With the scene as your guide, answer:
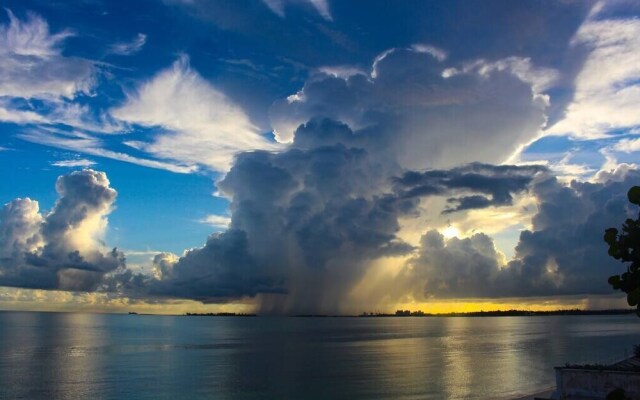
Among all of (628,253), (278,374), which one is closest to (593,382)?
(628,253)

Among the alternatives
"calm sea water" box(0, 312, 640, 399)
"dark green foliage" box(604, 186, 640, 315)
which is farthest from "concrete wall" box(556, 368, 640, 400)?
"dark green foliage" box(604, 186, 640, 315)

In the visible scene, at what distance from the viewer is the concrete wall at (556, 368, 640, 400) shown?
136 ft

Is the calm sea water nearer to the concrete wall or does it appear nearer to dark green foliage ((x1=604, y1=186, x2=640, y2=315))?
the concrete wall

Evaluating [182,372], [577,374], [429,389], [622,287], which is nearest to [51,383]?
[182,372]

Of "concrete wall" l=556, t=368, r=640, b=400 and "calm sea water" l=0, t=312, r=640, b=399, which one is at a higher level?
"concrete wall" l=556, t=368, r=640, b=400

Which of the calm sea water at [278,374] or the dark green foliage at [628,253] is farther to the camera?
the calm sea water at [278,374]

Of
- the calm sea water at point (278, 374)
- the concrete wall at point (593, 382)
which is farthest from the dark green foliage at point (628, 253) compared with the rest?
the calm sea water at point (278, 374)

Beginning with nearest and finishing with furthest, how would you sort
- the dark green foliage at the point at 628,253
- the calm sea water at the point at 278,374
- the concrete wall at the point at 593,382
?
the dark green foliage at the point at 628,253
the concrete wall at the point at 593,382
the calm sea water at the point at 278,374

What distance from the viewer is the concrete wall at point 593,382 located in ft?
136

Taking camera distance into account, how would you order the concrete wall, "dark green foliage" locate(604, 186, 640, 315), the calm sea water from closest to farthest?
"dark green foliage" locate(604, 186, 640, 315) → the concrete wall → the calm sea water

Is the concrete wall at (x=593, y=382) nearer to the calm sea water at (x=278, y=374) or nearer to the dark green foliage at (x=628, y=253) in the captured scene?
the calm sea water at (x=278, y=374)

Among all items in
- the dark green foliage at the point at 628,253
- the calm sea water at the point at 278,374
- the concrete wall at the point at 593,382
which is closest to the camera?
the dark green foliage at the point at 628,253

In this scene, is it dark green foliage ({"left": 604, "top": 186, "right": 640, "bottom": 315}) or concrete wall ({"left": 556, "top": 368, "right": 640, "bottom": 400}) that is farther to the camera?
concrete wall ({"left": 556, "top": 368, "right": 640, "bottom": 400})

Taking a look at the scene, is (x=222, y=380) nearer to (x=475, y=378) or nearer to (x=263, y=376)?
(x=263, y=376)
